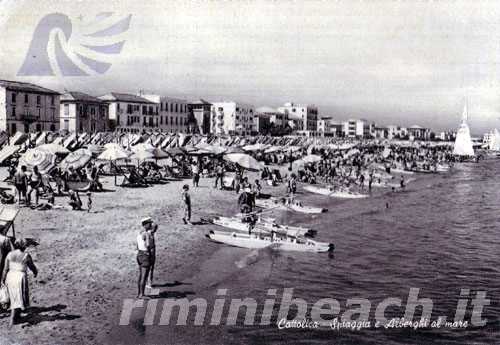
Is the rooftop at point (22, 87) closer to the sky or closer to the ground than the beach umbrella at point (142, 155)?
closer to the sky

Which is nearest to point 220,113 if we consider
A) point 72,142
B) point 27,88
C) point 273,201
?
point 27,88

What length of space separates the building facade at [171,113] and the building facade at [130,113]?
1.51m

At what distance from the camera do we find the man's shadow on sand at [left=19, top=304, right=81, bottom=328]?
28.0 ft

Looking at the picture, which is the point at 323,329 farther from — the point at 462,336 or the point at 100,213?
the point at 100,213

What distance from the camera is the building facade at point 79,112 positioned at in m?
72.6

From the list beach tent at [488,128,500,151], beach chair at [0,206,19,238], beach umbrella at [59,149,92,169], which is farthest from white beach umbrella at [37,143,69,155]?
beach tent at [488,128,500,151]

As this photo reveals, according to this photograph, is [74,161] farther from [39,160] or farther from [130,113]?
[130,113]

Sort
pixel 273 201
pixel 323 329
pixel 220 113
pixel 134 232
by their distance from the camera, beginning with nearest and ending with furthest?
pixel 323 329 < pixel 134 232 < pixel 273 201 < pixel 220 113

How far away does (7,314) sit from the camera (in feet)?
28.1

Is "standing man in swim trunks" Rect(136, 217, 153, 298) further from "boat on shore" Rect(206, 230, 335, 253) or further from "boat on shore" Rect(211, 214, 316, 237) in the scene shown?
"boat on shore" Rect(211, 214, 316, 237)

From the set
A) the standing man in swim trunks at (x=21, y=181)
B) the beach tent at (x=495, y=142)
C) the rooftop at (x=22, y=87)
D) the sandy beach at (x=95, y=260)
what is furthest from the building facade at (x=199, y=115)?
the beach tent at (x=495, y=142)

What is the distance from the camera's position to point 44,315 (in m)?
8.88

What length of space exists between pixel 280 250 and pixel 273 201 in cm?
851
